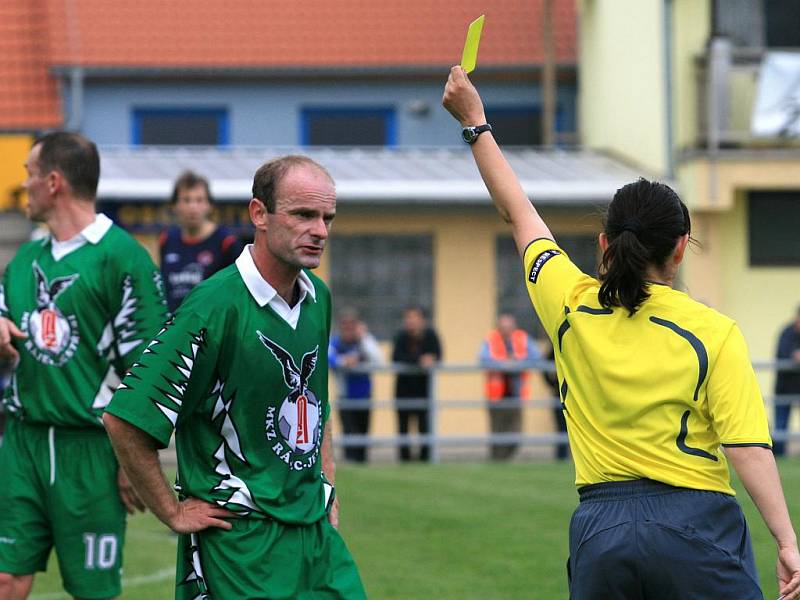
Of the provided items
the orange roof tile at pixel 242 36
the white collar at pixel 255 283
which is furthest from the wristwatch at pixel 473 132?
the orange roof tile at pixel 242 36

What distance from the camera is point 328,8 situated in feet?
88.8

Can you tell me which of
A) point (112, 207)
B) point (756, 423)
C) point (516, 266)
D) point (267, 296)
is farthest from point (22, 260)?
point (516, 266)

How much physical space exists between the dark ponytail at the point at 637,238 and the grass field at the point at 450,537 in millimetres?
4716

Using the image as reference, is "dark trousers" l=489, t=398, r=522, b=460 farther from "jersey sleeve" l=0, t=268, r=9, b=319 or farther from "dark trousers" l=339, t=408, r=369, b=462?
"jersey sleeve" l=0, t=268, r=9, b=319

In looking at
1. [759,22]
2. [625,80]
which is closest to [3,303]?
[759,22]

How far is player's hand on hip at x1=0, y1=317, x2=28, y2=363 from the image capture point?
614 cm

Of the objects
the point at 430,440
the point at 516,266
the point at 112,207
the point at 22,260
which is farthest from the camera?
the point at 516,266

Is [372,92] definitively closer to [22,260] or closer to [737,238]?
[737,238]

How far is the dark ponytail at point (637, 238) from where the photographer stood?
455 centimetres

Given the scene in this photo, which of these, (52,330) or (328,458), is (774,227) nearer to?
(52,330)

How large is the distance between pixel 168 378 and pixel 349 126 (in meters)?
22.0

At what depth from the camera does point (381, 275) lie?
2339 centimetres

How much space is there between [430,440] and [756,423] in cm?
1325

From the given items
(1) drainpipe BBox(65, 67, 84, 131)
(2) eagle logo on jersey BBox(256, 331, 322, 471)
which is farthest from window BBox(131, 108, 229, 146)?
(2) eagle logo on jersey BBox(256, 331, 322, 471)
